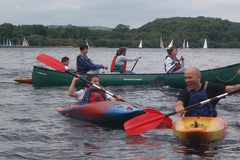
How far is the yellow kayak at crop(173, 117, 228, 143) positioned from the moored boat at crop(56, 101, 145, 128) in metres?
1.13

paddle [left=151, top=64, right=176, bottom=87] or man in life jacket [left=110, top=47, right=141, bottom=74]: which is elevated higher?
man in life jacket [left=110, top=47, right=141, bottom=74]

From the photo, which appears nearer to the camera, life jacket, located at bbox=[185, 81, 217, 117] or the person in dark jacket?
life jacket, located at bbox=[185, 81, 217, 117]

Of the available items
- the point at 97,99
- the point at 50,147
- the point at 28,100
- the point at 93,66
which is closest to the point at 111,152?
the point at 50,147

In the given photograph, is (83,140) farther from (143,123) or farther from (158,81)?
(158,81)

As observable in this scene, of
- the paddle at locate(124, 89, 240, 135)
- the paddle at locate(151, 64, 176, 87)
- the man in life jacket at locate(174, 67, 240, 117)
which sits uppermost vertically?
the man in life jacket at locate(174, 67, 240, 117)

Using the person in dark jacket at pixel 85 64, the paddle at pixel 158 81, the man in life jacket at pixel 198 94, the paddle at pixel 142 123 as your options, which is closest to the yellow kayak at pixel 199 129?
the man in life jacket at pixel 198 94

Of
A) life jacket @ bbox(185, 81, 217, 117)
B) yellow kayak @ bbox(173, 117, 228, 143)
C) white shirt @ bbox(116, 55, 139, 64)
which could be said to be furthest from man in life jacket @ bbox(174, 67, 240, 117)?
white shirt @ bbox(116, 55, 139, 64)

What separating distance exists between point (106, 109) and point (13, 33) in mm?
112880

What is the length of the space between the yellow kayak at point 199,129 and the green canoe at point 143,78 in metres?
7.19

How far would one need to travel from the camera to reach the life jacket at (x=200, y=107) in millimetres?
6535

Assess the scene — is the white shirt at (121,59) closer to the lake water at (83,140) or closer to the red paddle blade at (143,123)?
the lake water at (83,140)

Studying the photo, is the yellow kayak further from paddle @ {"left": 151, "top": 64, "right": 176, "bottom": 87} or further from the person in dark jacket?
paddle @ {"left": 151, "top": 64, "right": 176, "bottom": 87}

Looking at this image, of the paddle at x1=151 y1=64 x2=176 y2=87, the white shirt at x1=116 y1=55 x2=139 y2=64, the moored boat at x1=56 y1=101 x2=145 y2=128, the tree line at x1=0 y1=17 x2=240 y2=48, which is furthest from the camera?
the tree line at x1=0 y1=17 x2=240 y2=48

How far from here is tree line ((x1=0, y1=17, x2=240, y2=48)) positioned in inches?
4188
